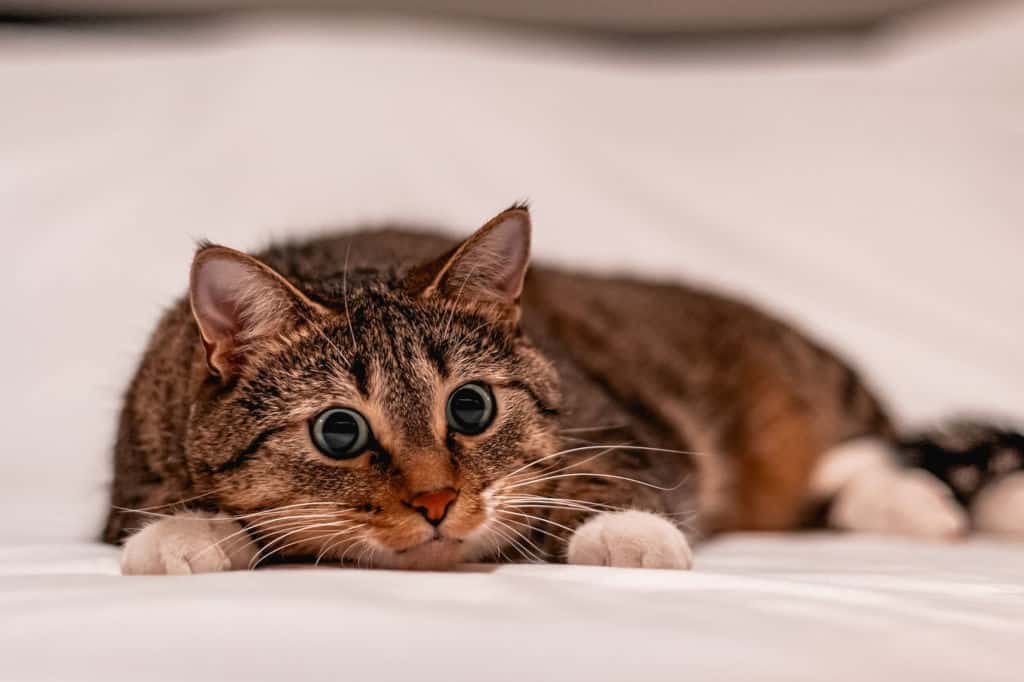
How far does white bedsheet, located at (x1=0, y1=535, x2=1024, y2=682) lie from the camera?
0.82 m

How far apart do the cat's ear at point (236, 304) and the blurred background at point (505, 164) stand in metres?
0.70

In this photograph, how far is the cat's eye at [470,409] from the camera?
1263mm

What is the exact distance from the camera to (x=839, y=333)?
104 inches

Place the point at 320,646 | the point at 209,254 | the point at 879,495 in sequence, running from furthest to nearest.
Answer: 1. the point at 879,495
2. the point at 209,254
3. the point at 320,646

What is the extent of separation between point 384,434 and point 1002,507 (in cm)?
127

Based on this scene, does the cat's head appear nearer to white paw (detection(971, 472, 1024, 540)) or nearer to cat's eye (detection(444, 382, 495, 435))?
cat's eye (detection(444, 382, 495, 435))

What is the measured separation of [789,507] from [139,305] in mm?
1536

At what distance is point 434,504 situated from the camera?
3.77 ft

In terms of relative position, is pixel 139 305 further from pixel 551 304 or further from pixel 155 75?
pixel 155 75

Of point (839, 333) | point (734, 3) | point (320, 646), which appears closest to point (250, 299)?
point (320, 646)

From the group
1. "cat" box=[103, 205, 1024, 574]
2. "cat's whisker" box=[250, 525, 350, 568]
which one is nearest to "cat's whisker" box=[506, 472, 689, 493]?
"cat" box=[103, 205, 1024, 574]

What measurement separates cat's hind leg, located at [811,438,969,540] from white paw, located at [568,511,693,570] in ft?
2.44

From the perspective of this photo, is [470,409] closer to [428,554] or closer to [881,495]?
[428,554]

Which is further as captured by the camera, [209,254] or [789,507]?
[789,507]
